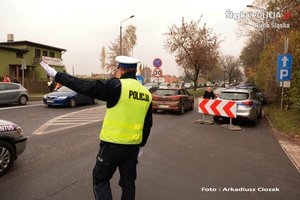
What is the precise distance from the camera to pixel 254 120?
1041 cm

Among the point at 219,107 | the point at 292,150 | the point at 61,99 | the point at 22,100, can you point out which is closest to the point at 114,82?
the point at 292,150

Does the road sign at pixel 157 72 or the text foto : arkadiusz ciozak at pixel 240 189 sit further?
the road sign at pixel 157 72

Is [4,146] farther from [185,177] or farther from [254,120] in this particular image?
[254,120]

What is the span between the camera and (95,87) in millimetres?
2445

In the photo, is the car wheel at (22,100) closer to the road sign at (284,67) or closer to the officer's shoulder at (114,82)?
the officer's shoulder at (114,82)

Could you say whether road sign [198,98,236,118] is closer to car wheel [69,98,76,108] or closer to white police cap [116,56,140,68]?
white police cap [116,56,140,68]

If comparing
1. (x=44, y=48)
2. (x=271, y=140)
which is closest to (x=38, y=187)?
(x=271, y=140)

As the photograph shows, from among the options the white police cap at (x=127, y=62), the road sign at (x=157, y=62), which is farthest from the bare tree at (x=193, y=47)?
the white police cap at (x=127, y=62)

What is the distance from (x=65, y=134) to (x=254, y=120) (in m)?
7.80

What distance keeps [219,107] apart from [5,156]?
7.87 meters

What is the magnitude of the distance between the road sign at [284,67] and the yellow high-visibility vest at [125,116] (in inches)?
477

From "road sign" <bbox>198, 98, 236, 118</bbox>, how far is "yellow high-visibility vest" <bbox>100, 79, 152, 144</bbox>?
24.7ft

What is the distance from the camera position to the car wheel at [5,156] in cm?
427

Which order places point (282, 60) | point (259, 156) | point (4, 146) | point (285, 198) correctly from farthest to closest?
1. point (282, 60)
2. point (259, 156)
3. point (4, 146)
4. point (285, 198)
